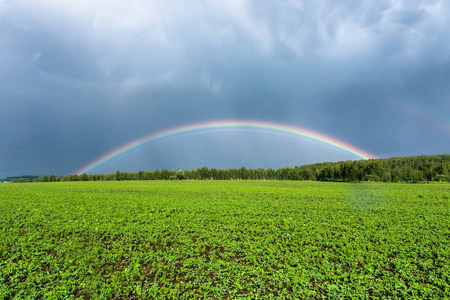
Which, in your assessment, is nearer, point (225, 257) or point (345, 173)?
point (225, 257)

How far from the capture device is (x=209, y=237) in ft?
36.2

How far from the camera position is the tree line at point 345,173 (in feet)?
324

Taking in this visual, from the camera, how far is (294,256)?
349 inches

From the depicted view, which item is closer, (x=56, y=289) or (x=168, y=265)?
(x=56, y=289)

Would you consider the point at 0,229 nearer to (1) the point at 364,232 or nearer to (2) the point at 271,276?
(2) the point at 271,276

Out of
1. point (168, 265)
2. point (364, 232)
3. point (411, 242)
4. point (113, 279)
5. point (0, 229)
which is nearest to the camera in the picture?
point (113, 279)

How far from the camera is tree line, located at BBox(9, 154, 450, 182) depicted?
324ft

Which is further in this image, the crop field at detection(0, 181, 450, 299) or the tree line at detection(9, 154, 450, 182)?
the tree line at detection(9, 154, 450, 182)

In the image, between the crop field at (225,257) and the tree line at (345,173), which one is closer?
the crop field at (225,257)

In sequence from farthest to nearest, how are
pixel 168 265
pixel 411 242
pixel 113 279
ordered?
pixel 411 242, pixel 168 265, pixel 113 279

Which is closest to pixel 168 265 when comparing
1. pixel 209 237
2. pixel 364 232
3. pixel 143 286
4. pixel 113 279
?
pixel 143 286

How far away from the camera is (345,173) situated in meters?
108

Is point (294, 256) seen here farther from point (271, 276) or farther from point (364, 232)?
point (364, 232)

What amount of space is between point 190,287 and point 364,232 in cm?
1051
